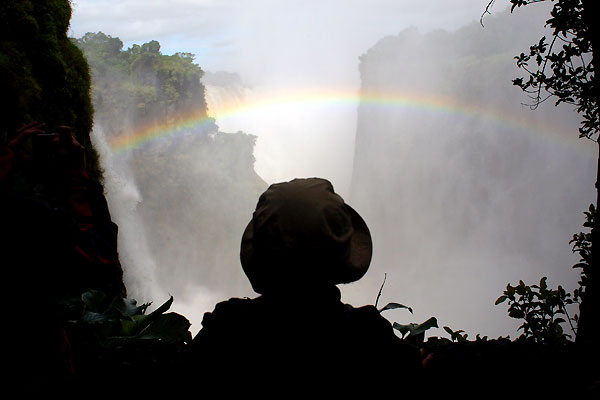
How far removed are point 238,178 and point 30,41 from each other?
1779 inches

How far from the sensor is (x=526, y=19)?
32.4 m

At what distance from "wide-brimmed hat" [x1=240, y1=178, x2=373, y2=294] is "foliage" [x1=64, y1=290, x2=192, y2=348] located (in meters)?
1.06

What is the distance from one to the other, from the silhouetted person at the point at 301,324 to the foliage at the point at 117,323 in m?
0.92

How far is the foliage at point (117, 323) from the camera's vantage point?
6.79 ft

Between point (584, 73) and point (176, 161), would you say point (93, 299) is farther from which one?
point (176, 161)

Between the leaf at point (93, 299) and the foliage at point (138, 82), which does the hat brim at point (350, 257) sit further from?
the foliage at point (138, 82)

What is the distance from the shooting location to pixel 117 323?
2.16m

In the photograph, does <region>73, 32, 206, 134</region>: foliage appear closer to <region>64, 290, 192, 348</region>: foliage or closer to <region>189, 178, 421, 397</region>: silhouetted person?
<region>64, 290, 192, 348</region>: foliage

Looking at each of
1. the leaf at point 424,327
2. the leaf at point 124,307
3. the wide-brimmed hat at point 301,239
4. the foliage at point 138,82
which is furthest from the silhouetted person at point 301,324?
the foliage at point 138,82

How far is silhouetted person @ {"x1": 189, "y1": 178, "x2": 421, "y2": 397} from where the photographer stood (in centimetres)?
119

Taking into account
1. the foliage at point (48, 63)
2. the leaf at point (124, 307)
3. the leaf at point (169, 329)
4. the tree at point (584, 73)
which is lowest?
the leaf at point (169, 329)

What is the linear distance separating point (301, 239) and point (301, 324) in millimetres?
250

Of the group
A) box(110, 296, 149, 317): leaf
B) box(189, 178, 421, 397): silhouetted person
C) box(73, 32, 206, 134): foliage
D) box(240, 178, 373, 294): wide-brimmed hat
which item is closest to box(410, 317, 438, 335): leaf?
box(189, 178, 421, 397): silhouetted person

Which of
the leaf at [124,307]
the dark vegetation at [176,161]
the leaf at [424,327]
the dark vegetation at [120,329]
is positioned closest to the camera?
the dark vegetation at [120,329]
